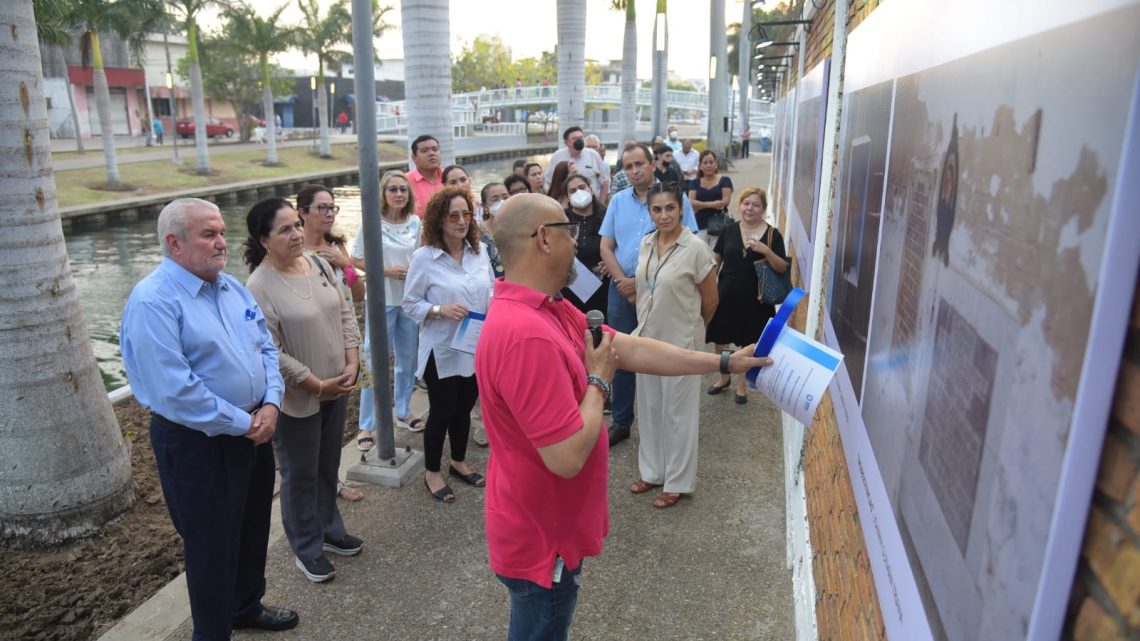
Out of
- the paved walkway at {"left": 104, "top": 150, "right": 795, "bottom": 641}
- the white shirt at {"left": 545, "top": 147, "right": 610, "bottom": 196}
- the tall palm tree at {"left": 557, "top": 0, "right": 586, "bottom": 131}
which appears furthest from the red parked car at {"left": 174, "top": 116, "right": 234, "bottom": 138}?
the paved walkway at {"left": 104, "top": 150, "right": 795, "bottom": 641}

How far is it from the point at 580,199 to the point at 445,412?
2305mm

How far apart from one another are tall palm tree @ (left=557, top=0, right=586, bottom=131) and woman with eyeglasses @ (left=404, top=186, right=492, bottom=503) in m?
12.0

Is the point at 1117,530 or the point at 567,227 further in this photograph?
the point at 567,227

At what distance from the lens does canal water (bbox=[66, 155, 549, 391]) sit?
10938mm

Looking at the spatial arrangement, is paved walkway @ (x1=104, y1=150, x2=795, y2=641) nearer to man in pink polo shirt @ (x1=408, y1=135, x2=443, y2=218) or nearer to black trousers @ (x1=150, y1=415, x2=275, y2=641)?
black trousers @ (x1=150, y1=415, x2=275, y2=641)

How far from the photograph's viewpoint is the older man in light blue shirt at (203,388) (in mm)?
3113

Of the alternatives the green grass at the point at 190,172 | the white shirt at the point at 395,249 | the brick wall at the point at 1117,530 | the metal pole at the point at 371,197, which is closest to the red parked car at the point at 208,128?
the green grass at the point at 190,172

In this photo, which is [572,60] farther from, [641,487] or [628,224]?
[641,487]

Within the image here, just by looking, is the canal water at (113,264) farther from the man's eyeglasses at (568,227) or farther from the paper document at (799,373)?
the paper document at (799,373)

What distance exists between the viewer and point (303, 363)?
160 inches

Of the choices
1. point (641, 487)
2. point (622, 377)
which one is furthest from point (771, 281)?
point (641, 487)

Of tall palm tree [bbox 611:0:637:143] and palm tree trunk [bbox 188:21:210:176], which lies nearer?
tall palm tree [bbox 611:0:637:143]

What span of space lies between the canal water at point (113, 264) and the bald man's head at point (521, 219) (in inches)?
221

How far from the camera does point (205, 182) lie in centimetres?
3159
